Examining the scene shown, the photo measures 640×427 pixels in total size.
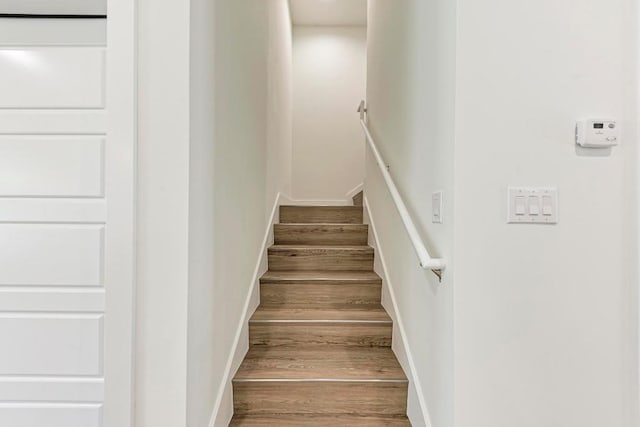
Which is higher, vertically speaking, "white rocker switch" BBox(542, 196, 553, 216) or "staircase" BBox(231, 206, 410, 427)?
"white rocker switch" BBox(542, 196, 553, 216)

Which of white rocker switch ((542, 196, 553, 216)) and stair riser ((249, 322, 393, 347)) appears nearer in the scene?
white rocker switch ((542, 196, 553, 216))

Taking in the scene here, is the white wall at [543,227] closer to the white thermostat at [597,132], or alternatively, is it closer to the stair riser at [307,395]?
the white thermostat at [597,132]

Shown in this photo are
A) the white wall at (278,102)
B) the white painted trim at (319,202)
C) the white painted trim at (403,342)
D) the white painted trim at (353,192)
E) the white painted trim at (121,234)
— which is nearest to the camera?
the white painted trim at (121,234)

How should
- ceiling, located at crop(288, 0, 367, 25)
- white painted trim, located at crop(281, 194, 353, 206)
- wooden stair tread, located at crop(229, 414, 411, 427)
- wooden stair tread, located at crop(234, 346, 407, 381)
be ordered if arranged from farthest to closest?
white painted trim, located at crop(281, 194, 353, 206) < ceiling, located at crop(288, 0, 367, 25) < wooden stair tread, located at crop(234, 346, 407, 381) < wooden stair tread, located at crop(229, 414, 411, 427)

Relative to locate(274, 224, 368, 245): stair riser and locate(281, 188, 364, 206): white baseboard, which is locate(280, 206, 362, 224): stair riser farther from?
locate(281, 188, 364, 206): white baseboard

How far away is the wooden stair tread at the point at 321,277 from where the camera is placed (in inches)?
102

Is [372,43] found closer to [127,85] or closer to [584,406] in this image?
[127,85]

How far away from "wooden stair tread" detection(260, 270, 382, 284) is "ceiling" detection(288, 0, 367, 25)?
10.4 feet

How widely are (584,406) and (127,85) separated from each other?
6.45ft

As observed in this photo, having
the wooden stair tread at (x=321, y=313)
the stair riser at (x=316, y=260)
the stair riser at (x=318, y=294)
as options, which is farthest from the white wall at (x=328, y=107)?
the wooden stair tread at (x=321, y=313)

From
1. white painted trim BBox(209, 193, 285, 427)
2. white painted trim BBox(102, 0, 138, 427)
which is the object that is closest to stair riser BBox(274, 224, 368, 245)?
white painted trim BBox(209, 193, 285, 427)

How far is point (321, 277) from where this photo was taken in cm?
264

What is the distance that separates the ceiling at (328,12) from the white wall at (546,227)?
3.48m

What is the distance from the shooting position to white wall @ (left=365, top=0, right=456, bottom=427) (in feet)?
4.73
